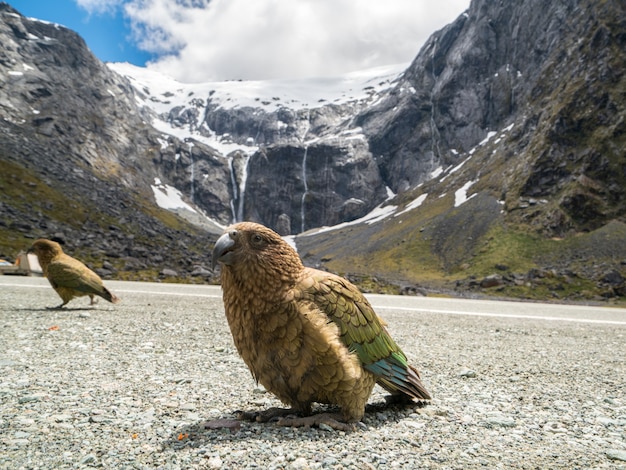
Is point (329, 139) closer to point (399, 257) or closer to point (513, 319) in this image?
point (399, 257)

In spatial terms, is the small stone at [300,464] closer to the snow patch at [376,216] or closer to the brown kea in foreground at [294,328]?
the brown kea in foreground at [294,328]

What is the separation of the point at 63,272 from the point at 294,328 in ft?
36.2

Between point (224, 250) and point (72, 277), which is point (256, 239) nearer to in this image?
point (224, 250)

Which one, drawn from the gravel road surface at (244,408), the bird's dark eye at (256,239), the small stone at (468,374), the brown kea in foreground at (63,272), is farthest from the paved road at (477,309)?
the bird's dark eye at (256,239)

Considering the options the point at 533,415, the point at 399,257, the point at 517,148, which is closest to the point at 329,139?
the point at 517,148

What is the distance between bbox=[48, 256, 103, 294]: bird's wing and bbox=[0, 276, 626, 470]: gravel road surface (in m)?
1.99

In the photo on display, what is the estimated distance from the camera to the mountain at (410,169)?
5881 cm

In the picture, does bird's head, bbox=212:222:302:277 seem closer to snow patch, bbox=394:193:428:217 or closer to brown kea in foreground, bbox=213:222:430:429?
brown kea in foreground, bbox=213:222:430:429

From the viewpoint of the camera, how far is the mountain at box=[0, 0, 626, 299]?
58812mm

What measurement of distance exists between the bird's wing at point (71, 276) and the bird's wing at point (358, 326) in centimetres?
1057

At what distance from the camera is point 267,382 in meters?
3.93

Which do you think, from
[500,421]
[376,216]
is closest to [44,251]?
[500,421]

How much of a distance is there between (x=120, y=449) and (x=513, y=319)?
17.2m

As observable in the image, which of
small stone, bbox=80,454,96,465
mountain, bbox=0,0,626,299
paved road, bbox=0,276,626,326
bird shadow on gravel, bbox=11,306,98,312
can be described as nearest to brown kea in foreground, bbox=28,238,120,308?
bird shadow on gravel, bbox=11,306,98,312
